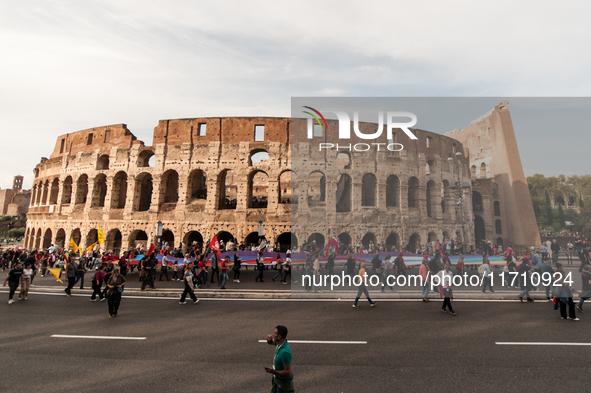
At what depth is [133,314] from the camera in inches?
370

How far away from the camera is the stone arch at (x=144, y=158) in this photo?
2766cm

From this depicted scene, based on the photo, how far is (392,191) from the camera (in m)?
27.7

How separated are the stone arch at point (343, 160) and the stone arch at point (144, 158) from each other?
18.3 metres

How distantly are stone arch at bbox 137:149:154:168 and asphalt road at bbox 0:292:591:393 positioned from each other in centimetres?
1953

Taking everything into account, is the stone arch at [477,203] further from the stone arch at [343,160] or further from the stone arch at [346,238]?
the stone arch at [346,238]

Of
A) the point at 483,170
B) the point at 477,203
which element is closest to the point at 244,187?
the point at 477,203

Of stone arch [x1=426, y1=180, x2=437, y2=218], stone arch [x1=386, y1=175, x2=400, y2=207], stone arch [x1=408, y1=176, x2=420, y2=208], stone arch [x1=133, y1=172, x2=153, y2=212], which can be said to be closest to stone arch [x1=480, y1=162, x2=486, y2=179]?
stone arch [x1=426, y1=180, x2=437, y2=218]

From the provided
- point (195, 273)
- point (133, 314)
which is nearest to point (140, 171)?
point (195, 273)

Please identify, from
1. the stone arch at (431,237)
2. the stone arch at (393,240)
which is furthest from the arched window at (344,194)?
the stone arch at (431,237)

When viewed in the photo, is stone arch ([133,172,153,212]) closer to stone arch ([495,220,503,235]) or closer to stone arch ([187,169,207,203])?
stone arch ([187,169,207,203])

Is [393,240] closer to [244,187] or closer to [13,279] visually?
[244,187]

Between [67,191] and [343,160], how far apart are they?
30505mm

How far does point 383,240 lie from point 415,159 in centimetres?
873

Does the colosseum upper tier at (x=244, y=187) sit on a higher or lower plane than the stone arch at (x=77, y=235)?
higher
